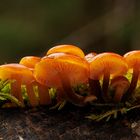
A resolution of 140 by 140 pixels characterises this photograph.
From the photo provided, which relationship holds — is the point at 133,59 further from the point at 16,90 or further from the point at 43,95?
the point at 16,90

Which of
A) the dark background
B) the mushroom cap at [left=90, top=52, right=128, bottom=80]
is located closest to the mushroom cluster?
the mushroom cap at [left=90, top=52, right=128, bottom=80]

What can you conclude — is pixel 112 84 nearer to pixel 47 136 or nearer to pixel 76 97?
pixel 76 97

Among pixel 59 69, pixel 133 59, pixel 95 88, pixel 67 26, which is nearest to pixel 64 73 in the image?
pixel 59 69

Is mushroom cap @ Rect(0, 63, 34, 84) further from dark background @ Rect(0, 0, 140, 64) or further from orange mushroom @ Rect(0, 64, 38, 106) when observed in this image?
dark background @ Rect(0, 0, 140, 64)

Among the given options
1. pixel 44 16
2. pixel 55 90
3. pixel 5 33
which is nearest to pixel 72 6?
pixel 44 16

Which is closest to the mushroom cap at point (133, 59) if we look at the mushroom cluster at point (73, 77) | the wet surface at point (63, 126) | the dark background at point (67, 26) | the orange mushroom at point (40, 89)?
the mushroom cluster at point (73, 77)

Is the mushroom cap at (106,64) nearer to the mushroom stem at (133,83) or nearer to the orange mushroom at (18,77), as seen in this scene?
the mushroom stem at (133,83)
